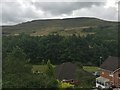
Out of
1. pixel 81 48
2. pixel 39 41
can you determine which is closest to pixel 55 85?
pixel 81 48

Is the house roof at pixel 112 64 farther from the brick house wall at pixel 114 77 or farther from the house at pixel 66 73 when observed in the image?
the house at pixel 66 73

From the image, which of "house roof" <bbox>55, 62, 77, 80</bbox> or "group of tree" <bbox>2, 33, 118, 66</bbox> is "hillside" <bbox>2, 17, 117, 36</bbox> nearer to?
"group of tree" <bbox>2, 33, 118, 66</bbox>

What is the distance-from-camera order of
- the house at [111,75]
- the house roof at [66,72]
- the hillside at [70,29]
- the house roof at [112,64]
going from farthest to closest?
1. the hillside at [70,29]
2. the house roof at [66,72]
3. the house roof at [112,64]
4. the house at [111,75]

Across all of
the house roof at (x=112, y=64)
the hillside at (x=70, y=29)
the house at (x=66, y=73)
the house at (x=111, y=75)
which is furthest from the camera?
the hillside at (x=70, y=29)

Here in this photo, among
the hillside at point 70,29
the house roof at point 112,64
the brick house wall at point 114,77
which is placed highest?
the hillside at point 70,29

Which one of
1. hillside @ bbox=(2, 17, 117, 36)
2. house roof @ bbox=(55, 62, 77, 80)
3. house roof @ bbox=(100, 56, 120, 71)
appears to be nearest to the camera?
house roof @ bbox=(100, 56, 120, 71)

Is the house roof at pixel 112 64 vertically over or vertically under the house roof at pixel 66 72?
over

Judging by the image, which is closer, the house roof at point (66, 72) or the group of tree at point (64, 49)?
the house roof at point (66, 72)

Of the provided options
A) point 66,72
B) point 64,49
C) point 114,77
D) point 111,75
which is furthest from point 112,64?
point 64,49

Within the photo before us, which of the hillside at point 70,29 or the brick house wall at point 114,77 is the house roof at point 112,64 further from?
the hillside at point 70,29

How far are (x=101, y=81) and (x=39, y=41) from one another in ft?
111

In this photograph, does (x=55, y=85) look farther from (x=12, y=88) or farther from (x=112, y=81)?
(x=112, y=81)

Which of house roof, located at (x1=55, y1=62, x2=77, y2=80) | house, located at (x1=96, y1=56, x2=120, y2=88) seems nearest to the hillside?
house roof, located at (x1=55, y1=62, x2=77, y2=80)

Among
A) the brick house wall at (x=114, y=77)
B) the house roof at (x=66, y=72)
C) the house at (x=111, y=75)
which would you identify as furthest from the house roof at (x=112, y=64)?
the house roof at (x=66, y=72)
